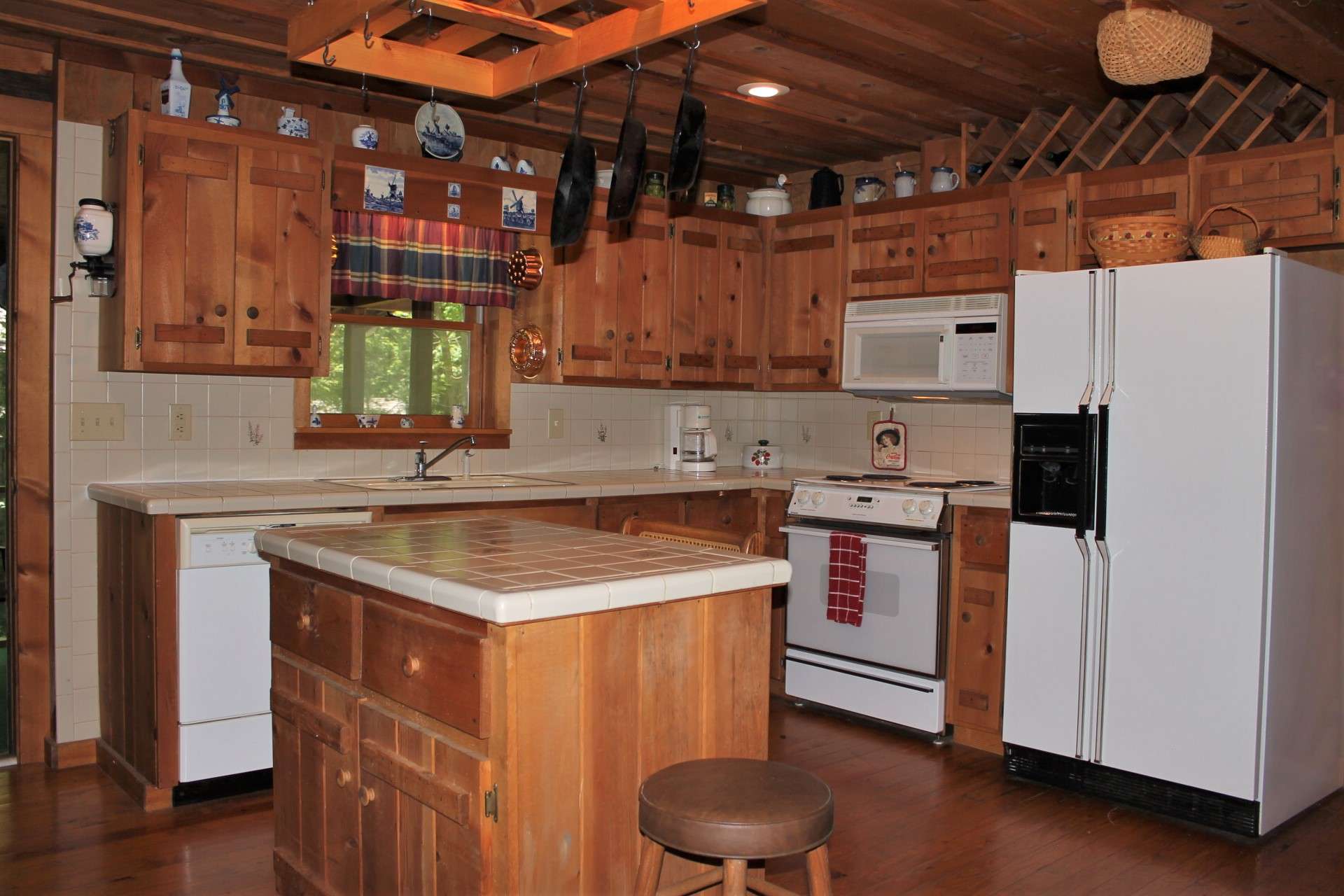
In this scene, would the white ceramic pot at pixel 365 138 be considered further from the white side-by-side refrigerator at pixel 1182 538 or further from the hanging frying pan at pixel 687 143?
the white side-by-side refrigerator at pixel 1182 538

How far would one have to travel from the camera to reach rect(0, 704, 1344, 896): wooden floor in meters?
2.76

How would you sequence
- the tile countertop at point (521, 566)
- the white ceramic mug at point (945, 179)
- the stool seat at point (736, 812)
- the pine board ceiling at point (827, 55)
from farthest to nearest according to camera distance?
the white ceramic mug at point (945, 179) → the pine board ceiling at point (827, 55) → the tile countertop at point (521, 566) → the stool seat at point (736, 812)

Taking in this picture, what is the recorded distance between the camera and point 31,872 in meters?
2.75

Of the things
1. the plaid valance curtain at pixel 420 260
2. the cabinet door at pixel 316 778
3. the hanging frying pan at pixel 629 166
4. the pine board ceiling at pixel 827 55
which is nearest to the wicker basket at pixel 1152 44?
the pine board ceiling at pixel 827 55

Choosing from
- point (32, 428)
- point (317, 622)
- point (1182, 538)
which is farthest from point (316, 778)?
point (1182, 538)

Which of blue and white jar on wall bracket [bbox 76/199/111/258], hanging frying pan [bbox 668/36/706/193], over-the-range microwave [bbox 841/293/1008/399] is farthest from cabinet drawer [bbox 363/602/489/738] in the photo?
over-the-range microwave [bbox 841/293/1008/399]

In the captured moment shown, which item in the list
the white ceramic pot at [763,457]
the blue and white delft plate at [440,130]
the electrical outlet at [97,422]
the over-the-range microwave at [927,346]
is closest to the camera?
the electrical outlet at [97,422]

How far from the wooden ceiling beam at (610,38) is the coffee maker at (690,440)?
237 cm

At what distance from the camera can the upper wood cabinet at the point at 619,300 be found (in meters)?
4.49

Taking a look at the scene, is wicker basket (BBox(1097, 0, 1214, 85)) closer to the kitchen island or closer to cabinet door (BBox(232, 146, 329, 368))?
the kitchen island

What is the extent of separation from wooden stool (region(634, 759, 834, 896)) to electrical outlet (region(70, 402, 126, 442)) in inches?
105

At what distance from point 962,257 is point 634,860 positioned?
3.01 meters

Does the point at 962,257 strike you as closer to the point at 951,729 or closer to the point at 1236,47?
the point at 1236,47

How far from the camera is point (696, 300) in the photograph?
15.9 feet
